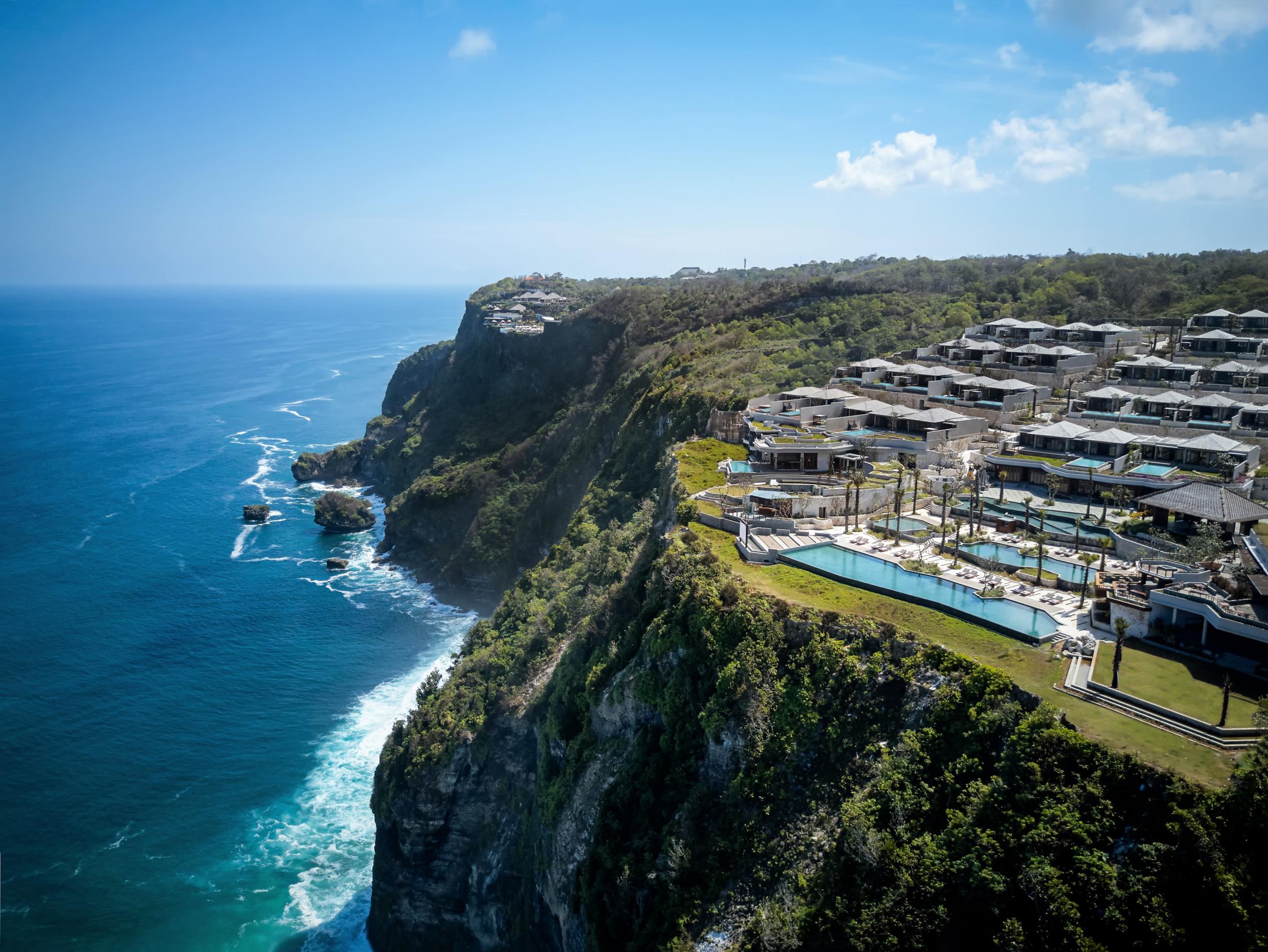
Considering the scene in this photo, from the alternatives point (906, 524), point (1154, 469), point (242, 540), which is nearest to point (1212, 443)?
point (1154, 469)

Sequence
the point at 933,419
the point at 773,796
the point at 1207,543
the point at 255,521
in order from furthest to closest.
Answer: the point at 255,521
the point at 933,419
the point at 1207,543
the point at 773,796

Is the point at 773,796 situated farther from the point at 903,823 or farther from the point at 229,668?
the point at 229,668

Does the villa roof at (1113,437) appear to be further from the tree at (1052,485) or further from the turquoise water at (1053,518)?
the turquoise water at (1053,518)

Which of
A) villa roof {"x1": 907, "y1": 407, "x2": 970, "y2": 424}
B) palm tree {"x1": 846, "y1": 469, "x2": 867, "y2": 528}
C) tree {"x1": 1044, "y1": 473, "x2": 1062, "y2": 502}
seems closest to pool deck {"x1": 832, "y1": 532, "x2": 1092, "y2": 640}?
palm tree {"x1": 846, "y1": 469, "x2": 867, "y2": 528}

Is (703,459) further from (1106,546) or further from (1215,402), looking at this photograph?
(1215,402)

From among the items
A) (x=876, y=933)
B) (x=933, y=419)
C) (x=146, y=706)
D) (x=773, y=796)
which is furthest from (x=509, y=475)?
(x=876, y=933)

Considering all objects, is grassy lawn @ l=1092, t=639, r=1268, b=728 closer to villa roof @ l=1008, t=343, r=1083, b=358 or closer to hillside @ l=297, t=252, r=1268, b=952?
hillside @ l=297, t=252, r=1268, b=952

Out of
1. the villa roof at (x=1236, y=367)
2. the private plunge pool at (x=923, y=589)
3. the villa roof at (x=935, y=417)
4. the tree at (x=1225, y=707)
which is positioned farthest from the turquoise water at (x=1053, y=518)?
the villa roof at (x=1236, y=367)
